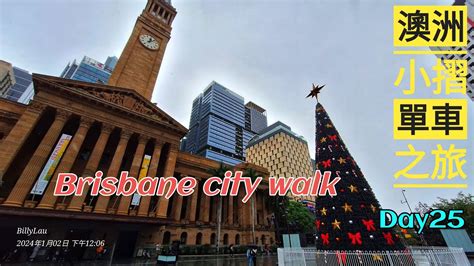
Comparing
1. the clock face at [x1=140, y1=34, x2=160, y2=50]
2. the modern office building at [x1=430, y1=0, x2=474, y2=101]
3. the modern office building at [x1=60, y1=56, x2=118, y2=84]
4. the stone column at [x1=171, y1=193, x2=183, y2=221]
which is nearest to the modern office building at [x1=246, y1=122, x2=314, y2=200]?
the stone column at [x1=171, y1=193, x2=183, y2=221]

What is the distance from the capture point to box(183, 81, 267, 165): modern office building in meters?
92.0

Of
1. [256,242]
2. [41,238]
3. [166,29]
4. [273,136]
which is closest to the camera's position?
[41,238]

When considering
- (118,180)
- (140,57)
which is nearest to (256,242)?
(118,180)

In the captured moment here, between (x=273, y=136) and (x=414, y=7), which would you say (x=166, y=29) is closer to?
(x=414, y=7)

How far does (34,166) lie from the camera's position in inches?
710

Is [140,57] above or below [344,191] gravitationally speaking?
above

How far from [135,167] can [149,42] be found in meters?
25.6

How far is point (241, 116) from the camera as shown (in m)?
111

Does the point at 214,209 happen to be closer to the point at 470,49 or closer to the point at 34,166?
the point at 34,166

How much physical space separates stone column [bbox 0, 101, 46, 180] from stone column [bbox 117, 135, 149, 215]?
29.9 feet

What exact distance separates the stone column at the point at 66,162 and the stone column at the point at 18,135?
318 cm

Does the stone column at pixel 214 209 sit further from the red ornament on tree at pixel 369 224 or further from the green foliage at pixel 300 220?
the red ornament on tree at pixel 369 224

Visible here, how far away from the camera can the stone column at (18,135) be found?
56.0 ft

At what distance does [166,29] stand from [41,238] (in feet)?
127
